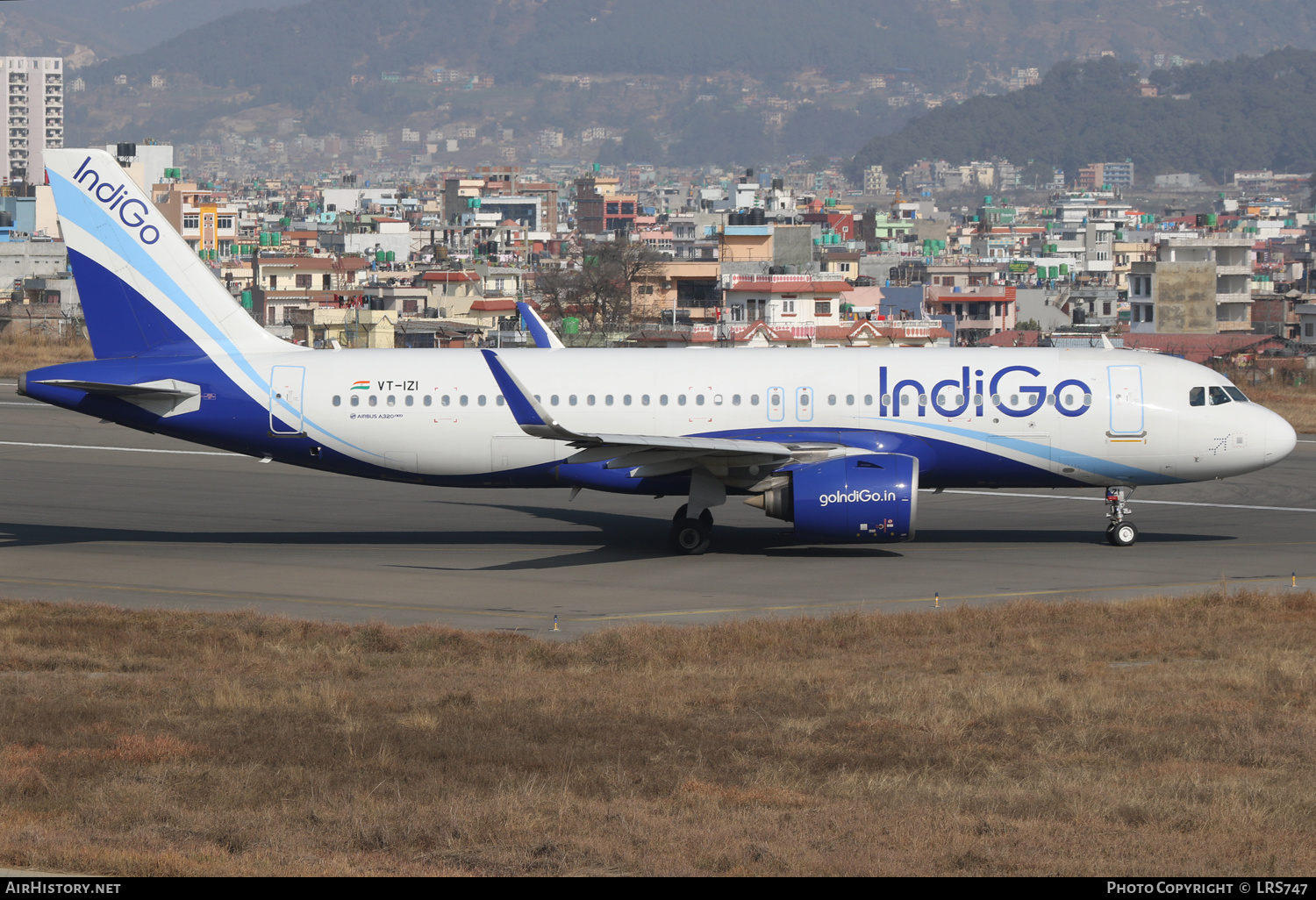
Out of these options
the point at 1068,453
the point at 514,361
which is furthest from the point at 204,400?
the point at 1068,453

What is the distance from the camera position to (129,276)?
3678 centimetres

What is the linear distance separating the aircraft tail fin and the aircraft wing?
6.94m

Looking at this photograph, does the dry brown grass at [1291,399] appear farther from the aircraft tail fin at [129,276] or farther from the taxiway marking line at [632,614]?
the aircraft tail fin at [129,276]

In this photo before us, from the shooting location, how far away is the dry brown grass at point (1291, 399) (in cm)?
6353

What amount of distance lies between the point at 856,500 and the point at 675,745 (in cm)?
1584

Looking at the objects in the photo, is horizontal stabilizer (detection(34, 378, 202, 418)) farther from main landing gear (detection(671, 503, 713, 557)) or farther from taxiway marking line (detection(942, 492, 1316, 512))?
taxiway marking line (detection(942, 492, 1316, 512))

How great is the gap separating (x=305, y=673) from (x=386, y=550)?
13993 mm

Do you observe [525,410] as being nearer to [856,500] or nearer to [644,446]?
[644,446]

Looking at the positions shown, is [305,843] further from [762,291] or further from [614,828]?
[762,291]

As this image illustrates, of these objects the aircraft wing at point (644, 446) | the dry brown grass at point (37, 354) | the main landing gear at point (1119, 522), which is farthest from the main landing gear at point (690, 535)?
the dry brown grass at point (37, 354)

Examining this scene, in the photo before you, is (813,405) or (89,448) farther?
(89,448)

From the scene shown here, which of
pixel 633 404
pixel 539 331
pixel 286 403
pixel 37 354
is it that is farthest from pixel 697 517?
pixel 37 354

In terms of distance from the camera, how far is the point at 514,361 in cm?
3644

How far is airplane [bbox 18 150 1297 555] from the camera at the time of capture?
3522 centimetres
